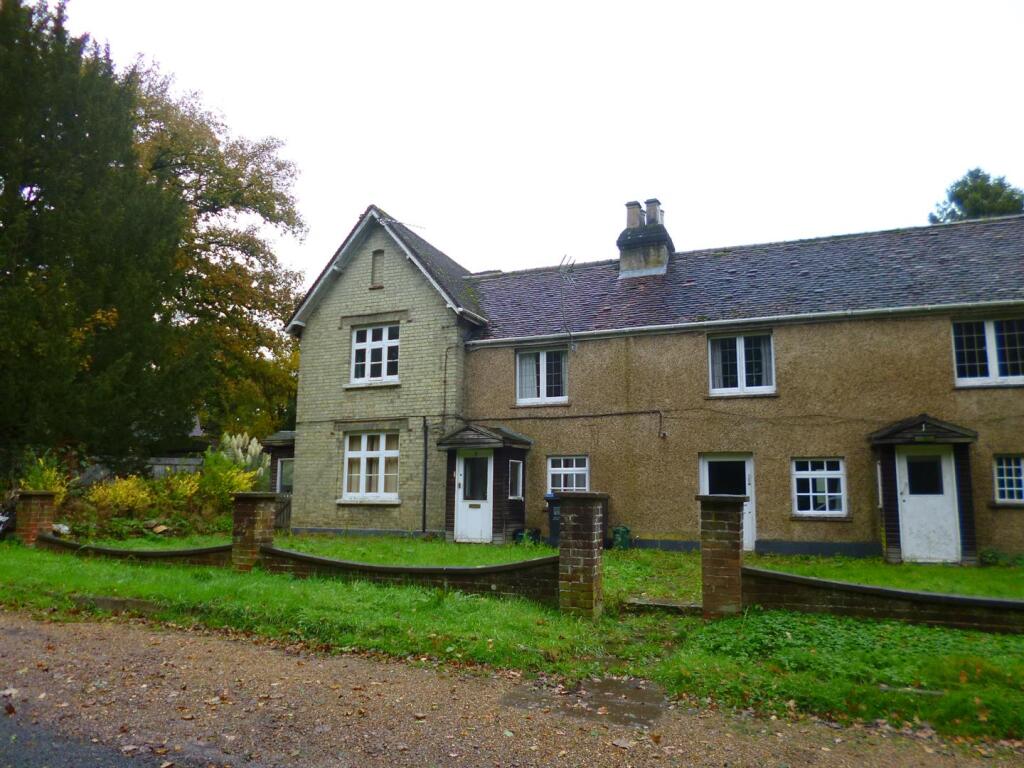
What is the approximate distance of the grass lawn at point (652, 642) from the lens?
18.5 ft

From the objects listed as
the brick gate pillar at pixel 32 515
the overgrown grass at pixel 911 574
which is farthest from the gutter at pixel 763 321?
the brick gate pillar at pixel 32 515

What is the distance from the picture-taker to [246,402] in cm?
3120

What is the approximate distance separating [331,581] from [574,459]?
33.6 feet

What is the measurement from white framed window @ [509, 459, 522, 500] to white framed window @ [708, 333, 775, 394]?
547 cm

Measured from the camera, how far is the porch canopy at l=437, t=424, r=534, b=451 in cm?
1822

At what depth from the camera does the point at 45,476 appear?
1627 cm

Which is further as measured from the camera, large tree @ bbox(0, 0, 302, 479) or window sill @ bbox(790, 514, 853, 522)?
large tree @ bbox(0, 0, 302, 479)

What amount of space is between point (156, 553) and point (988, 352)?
1705 centimetres

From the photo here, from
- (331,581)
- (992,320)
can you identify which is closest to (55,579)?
(331,581)

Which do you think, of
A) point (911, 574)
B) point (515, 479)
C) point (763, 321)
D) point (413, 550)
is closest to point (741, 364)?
point (763, 321)

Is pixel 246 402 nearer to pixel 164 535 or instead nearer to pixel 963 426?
pixel 164 535

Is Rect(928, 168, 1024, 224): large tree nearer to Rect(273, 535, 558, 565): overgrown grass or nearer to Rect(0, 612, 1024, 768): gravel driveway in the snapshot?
Rect(273, 535, 558, 565): overgrown grass

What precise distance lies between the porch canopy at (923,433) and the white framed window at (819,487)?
1313 millimetres

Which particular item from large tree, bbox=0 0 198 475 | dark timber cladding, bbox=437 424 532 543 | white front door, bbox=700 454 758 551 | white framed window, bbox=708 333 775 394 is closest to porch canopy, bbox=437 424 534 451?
dark timber cladding, bbox=437 424 532 543
